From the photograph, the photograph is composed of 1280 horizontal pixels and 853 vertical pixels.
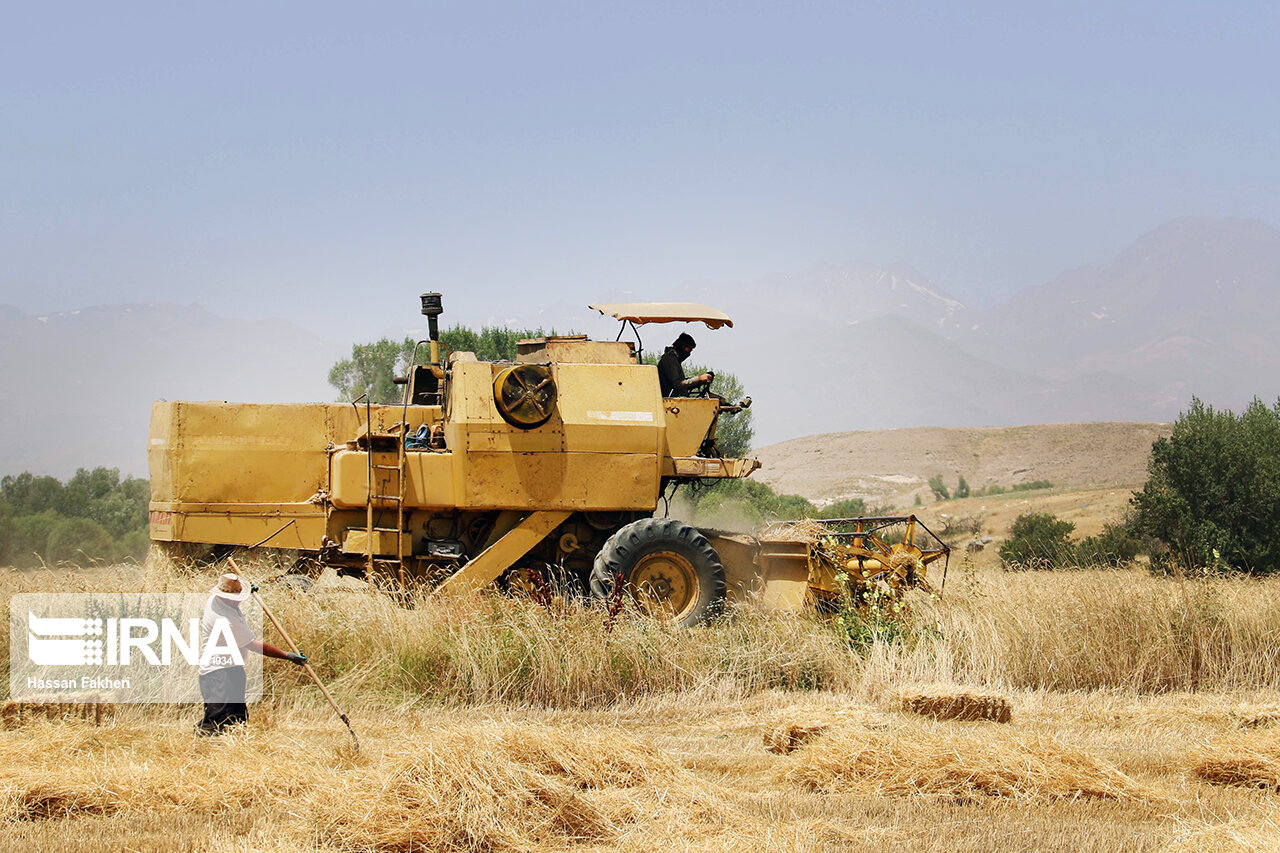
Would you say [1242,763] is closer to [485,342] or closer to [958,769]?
[958,769]

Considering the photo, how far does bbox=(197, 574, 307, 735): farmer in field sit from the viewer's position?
25.5ft

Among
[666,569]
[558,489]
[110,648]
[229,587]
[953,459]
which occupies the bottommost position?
[110,648]

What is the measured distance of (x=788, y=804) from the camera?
21.0ft

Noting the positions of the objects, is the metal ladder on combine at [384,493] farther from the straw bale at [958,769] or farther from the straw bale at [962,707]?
the straw bale at [958,769]

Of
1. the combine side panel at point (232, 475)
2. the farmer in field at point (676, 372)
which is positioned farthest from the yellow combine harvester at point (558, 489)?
the combine side panel at point (232, 475)

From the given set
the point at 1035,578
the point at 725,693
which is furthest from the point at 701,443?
the point at 1035,578

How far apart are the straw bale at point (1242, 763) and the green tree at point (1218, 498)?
16964 mm

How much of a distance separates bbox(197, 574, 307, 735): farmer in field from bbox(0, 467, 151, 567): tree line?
15.1 m

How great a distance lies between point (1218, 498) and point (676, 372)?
1808 cm

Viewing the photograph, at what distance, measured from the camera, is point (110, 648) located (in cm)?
979

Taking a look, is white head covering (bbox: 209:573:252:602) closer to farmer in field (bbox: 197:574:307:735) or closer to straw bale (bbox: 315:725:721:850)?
farmer in field (bbox: 197:574:307:735)

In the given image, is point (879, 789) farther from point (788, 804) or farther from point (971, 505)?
point (971, 505)

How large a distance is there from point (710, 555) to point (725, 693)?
1883 mm

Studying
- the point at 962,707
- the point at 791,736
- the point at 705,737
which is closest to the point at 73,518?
the point at 705,737
